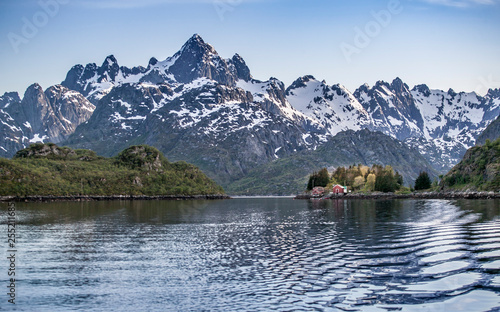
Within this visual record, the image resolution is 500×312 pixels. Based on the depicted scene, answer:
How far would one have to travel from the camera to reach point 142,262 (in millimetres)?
46250

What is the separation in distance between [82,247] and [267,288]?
32647 millimetres

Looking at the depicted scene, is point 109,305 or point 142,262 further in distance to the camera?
point 142,262

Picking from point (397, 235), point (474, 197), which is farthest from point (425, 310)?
point (474, 197)

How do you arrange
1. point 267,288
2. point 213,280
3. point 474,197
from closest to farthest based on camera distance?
point 267,288, point 213,280, point 474,197

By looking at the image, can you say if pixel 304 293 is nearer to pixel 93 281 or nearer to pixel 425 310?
pixel 425 310

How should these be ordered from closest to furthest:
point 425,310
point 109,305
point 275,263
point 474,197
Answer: point 425,310, point 109,305, point 275,263, point 474,197

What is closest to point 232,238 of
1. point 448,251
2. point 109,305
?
point 448,251

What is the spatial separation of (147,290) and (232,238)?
31.1 meters

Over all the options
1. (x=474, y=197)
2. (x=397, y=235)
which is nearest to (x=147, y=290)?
(x=397, y=235)

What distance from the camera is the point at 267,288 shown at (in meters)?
33.8

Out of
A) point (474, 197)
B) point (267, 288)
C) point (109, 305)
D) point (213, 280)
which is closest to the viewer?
point (109, 305)

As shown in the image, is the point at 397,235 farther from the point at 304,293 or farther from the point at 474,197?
the point at 474,197

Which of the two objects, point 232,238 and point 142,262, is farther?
point 232,238

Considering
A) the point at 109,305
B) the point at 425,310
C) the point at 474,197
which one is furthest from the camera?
the point at 474,197
